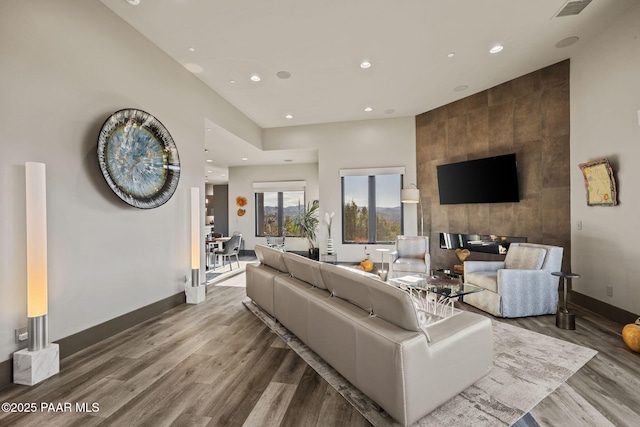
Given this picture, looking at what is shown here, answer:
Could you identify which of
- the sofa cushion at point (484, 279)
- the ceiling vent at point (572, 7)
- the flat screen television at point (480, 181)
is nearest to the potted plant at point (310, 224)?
the flat screen television at point (480, 181)

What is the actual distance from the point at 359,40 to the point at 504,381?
3934mm

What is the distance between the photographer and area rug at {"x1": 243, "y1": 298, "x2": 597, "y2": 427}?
5.99 feet

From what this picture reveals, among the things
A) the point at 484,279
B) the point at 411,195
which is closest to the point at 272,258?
the point at 484,279

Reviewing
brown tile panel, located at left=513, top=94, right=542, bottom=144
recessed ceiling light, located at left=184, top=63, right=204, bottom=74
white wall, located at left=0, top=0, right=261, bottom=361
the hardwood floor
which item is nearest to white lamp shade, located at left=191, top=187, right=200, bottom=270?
white wall, located at left=0, top=0, right=261, bottom=361

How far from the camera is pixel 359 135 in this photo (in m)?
7.02

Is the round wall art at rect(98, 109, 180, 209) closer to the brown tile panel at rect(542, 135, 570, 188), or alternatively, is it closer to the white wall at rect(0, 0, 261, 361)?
the white wall at rect(0, 0, 261, 361)

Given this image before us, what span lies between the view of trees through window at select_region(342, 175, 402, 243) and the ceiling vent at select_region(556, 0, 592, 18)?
4051 millimetres

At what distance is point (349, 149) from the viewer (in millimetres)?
7078

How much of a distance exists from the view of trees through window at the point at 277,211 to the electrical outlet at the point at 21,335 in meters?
7.16

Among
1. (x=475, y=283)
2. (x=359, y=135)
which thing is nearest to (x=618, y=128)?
(x=475, y=283)

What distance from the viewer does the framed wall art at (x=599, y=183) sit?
3459mm

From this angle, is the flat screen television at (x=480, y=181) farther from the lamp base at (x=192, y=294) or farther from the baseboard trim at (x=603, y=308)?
the lamp base at (x=192, y=294)

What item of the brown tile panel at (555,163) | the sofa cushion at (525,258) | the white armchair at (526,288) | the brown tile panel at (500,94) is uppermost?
the brown tile panel at (500,94)

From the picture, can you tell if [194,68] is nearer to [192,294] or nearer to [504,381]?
[192,294]
